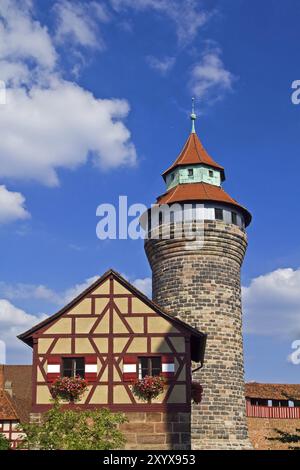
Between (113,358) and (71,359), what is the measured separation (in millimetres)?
1262

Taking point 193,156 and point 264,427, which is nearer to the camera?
point 193,156

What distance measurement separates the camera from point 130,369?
2195cm

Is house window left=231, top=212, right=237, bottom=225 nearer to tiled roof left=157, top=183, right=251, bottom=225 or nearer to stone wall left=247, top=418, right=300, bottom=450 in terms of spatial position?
tiled roof left=157, top=183, right=251, bottom=225

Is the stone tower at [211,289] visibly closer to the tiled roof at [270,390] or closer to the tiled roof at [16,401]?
the tiled roof at [16,401]

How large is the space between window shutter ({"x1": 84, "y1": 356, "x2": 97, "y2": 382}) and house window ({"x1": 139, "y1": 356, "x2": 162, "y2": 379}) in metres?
1.33

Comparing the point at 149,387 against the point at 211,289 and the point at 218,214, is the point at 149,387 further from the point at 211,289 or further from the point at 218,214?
the point at 218,214

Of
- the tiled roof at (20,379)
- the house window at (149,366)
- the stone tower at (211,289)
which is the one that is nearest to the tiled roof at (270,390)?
the stone tower at (211,289)

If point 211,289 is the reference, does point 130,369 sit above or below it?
below

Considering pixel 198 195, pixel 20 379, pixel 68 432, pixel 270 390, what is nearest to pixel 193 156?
pixel 198 195

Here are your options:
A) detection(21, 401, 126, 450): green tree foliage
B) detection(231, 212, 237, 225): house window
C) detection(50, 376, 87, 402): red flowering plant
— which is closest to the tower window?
detection(231, 212, 237, 225): house window

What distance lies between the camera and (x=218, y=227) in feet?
103

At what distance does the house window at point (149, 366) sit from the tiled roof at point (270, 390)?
63.2 feet

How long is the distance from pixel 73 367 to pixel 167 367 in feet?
9.15

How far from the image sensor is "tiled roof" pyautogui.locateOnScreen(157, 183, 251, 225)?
1264 inches
